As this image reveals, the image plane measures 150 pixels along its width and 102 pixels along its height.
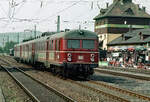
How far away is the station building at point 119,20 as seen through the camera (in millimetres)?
69750

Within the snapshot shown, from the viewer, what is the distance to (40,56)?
86.6 feet

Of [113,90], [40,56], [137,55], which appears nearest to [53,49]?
[40,56]

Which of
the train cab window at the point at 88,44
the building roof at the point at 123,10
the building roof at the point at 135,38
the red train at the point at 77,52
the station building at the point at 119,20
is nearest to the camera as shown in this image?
the red train at the point at 77,52

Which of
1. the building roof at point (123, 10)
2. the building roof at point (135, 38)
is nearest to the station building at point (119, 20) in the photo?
the building roof at point (123, 10)

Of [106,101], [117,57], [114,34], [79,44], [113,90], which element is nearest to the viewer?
[106,101]

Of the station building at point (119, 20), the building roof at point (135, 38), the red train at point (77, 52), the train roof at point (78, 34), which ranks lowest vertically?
the red train at point (77, 52)

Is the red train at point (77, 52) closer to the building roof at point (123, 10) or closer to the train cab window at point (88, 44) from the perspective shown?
the train cab window at point (88, 44)

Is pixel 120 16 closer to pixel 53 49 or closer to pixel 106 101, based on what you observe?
pixel 53 49

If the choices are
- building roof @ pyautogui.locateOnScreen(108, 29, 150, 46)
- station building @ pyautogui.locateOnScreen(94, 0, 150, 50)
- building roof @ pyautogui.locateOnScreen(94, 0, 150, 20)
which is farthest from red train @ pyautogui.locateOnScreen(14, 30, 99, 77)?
building roof @ pyautogui.locateOnScreen(94, 0, 150, 20)

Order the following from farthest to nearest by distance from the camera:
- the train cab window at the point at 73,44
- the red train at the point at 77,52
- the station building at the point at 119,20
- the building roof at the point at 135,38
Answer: the station building at the point at 119,20 → the building roof at the point at 135,38 → the train cab window at the point at 73,44 → the red train at the point at 77,52

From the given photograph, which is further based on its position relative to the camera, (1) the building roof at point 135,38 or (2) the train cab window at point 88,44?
(1) the building roof at point 135,38

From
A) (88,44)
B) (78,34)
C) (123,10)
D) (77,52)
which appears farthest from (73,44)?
(123,10)

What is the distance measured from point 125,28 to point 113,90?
5744 centimetres

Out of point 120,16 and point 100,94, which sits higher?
point 120,16
